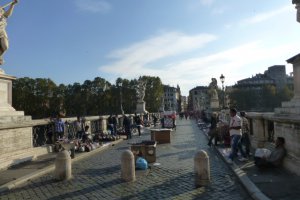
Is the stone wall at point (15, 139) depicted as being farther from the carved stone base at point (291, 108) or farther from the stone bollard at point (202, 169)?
the carved stone base at point (291, 108)

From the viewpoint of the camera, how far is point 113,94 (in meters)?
110

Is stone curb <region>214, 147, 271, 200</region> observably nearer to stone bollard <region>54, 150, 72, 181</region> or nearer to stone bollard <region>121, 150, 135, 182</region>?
stone bollard <region>121, 150, 135, 182</region>

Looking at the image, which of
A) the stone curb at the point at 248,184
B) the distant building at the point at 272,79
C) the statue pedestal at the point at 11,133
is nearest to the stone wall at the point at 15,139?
the statue pedestal at the point at 11,133

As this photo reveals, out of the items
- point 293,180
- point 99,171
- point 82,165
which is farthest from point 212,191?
point 82,165

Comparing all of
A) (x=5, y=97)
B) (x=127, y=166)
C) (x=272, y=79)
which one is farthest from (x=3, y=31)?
(x=272, y=79)

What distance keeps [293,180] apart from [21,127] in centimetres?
948

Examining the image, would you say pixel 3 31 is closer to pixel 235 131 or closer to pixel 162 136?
pixel 235 131

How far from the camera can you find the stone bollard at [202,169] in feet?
28.9

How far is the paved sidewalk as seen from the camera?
7.31 metres

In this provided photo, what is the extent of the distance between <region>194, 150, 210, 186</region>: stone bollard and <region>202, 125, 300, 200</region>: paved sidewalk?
897mm

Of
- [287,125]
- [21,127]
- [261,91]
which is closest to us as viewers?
[287,125]

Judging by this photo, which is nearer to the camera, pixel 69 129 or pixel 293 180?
pixel 293 180

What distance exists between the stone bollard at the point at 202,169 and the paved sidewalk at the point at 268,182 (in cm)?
90

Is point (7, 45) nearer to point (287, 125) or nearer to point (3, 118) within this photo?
point (3, 118)
